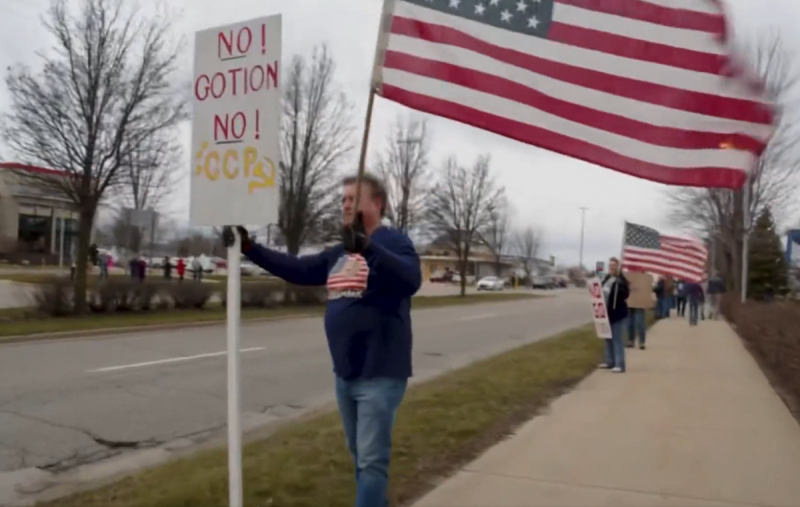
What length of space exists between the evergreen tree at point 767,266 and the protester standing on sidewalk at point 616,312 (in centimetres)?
2596

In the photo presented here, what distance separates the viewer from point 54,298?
20.2m

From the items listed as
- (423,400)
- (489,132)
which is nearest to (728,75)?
(489,132)

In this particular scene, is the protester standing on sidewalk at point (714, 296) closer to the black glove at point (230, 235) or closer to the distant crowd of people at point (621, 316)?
the distant crowd of people at point (621, 316)

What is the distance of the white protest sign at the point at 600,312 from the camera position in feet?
41.6

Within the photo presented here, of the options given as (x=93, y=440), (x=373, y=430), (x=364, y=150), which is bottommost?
(x=93, y=440)

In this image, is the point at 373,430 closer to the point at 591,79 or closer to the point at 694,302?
the point at 591,79

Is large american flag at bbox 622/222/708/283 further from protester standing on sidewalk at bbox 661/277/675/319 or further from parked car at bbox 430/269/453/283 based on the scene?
parked car at bbox 430/269/453/283

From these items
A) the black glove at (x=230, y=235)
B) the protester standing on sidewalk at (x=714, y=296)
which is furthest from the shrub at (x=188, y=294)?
the black glove at (x=230, y=235)

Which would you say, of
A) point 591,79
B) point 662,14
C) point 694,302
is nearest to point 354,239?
point 591,79

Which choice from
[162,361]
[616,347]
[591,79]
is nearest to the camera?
[591,79]

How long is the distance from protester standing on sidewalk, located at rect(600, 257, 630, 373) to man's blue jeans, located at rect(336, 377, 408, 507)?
30.2 ft

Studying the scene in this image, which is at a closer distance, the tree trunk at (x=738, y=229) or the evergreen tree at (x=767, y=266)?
the tree trunk at (x=738, y=229)

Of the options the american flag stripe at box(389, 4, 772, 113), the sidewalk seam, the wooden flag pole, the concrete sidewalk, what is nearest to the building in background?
the concrete sidewalk

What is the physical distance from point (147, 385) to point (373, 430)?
7.75 meters
